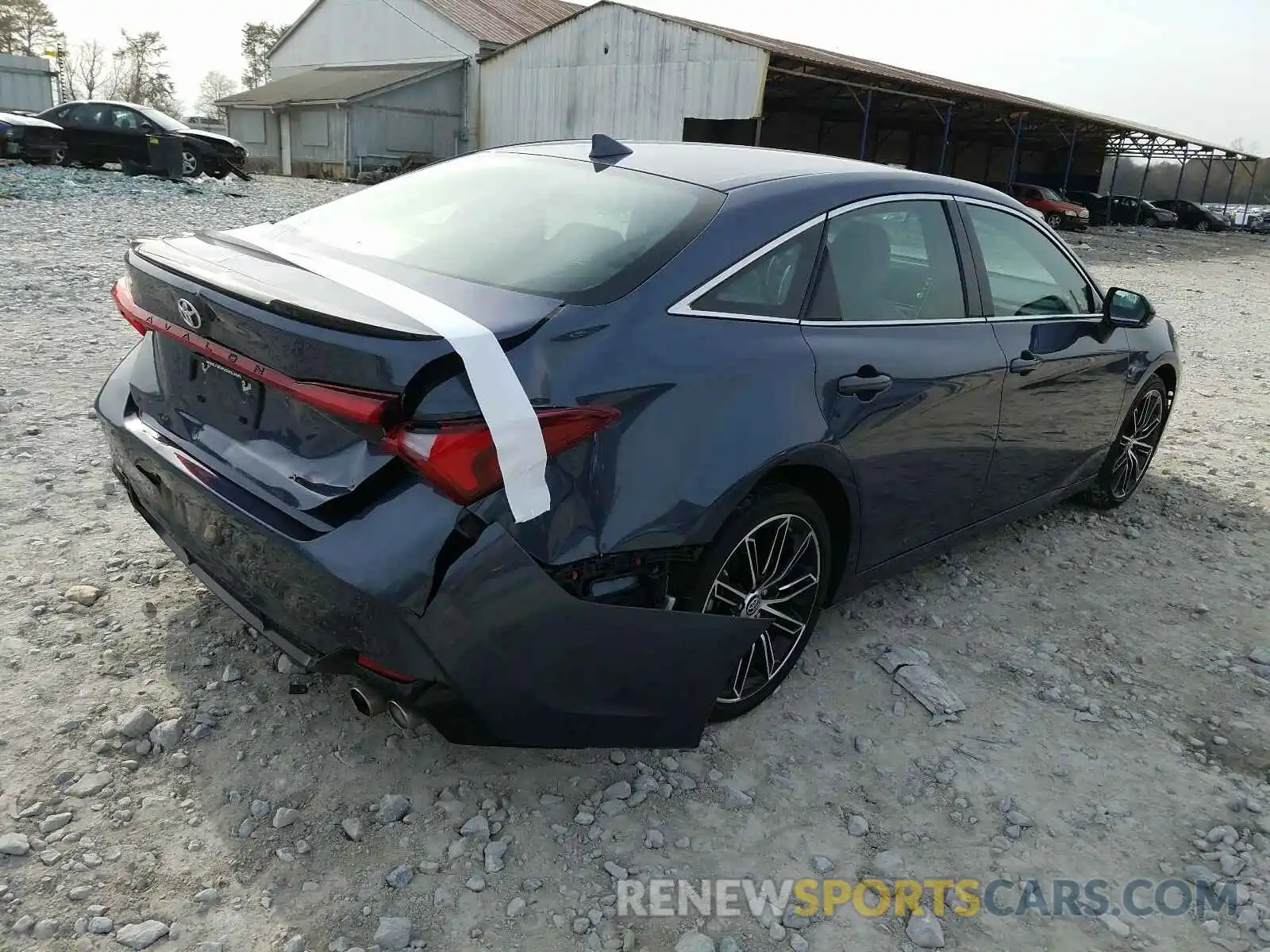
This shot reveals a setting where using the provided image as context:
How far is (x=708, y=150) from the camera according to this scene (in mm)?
3217

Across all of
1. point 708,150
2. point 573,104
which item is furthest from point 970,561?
point 573,104

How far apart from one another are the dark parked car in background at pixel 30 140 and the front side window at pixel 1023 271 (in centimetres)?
1989

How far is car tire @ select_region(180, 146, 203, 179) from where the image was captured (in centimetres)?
1923

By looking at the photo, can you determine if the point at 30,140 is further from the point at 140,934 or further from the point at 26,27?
the point at 26,27

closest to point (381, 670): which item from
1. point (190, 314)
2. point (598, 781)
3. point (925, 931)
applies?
point (598, 781)

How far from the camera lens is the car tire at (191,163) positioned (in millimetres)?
19234

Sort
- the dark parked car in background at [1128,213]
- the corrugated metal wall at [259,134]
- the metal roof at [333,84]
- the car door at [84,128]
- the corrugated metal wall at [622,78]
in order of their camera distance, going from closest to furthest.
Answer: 1. the car door at [84,128]
2. the corrugated metal wall at [622,78]
3. the metal roof at [333,84]
4. the corrugated metal wall at [259,134]
5. the dark parked car in background at [1128,213]

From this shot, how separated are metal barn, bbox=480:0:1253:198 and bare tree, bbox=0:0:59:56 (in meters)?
44.2

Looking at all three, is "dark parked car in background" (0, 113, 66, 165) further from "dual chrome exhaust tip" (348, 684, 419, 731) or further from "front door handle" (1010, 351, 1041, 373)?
"dual chrome exhaust tip" (348, 684, 419, 731)

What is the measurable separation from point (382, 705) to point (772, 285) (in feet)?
5.06

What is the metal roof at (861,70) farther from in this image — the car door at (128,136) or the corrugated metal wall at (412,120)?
the car door at (128,136)

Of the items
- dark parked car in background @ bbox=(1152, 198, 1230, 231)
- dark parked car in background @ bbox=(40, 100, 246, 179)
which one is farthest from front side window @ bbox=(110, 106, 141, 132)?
dark parked car in background @ bbox=(1152, 198, 1230, 231)

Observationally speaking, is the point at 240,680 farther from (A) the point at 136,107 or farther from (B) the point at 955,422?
(A) the point at 136,107

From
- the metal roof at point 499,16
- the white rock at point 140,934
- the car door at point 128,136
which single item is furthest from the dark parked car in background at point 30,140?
the white rock at point 140,934
